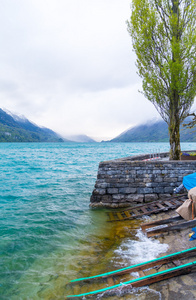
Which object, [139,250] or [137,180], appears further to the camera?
[137,180]

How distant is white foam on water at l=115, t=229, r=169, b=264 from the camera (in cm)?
588

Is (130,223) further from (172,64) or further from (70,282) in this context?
(172,64)

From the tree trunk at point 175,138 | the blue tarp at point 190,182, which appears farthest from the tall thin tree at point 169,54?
the blue tarp at point 190,182

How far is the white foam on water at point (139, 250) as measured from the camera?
588cm

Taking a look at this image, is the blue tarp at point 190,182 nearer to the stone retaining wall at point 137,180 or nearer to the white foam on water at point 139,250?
the white foam on water at point 139,250

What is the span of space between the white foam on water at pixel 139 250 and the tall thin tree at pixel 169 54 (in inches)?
354

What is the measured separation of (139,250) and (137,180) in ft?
17.2

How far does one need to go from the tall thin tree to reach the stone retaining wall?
11.4 ft

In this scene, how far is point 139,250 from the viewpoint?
635 centimetres

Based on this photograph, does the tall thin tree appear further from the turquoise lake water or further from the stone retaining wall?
the turquoise lake water

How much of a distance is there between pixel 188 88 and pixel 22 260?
565 inches

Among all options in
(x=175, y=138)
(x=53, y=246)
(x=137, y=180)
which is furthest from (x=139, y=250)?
(x=175, y=138)

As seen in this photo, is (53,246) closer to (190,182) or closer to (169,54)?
(190,182)

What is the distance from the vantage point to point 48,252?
23.6ft
